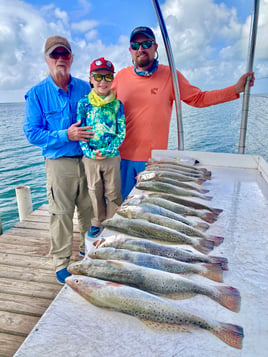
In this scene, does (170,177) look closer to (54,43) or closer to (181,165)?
(181,165)

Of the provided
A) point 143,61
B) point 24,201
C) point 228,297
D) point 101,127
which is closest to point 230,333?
point 228,297

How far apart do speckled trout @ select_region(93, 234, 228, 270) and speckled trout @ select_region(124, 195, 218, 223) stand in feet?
1.54

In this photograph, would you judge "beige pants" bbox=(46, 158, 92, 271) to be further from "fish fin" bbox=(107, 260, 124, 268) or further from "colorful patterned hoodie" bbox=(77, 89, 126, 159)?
"fish fin" bbox=(107, 260, 124, 268)

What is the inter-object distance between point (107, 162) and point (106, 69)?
99 centimetres

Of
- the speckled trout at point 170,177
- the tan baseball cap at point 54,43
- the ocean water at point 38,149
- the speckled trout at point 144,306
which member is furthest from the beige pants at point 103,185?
the ocean water at point 38,149

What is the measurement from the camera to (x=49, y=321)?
1.10m

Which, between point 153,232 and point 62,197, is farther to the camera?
point 62,197

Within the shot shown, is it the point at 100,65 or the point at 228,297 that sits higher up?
the point at 100,65

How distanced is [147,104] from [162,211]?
6.57 ft

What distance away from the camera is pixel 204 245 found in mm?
1600

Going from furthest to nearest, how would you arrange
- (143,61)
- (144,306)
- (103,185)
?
(143,61)
(103,185)
(144,306)

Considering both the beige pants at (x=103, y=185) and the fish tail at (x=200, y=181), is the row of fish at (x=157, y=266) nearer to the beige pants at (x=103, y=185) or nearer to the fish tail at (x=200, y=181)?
the fish tail at (x=200, y=181)

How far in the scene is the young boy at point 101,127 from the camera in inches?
119

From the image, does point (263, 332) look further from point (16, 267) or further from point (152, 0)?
point (152, 0)
